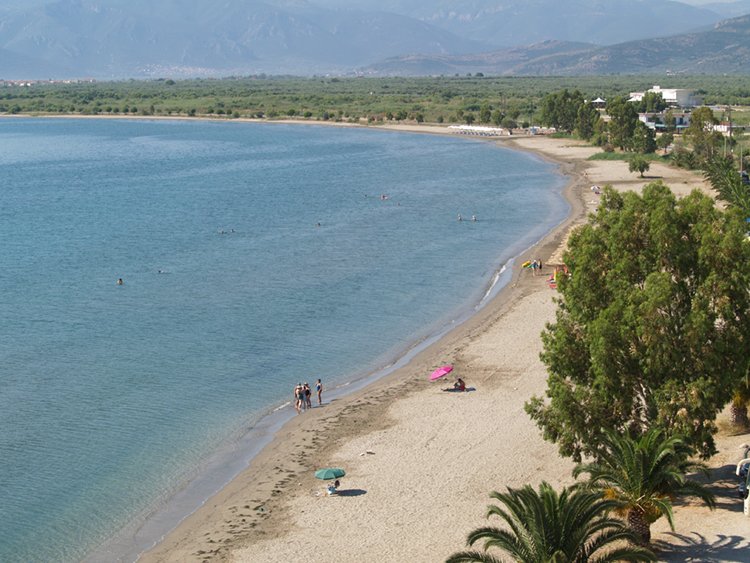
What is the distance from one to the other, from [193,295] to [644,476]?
32.1 m

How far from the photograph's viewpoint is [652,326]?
75.2 feet

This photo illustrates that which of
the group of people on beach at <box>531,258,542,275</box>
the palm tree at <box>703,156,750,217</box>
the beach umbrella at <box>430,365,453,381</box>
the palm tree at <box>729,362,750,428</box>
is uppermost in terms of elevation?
the palm tree at <box>703,156,750,217</box>

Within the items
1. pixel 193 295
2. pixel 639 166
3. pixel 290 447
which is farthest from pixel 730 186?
pixel 639 166


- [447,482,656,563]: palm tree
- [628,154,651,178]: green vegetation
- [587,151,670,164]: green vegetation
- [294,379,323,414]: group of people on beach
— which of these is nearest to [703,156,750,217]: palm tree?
[294,379,323,414]: group of people on beach

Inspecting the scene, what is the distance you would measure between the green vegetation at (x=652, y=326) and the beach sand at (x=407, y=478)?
7.92 ft

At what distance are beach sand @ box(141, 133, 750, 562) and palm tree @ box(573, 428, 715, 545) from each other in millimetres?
889

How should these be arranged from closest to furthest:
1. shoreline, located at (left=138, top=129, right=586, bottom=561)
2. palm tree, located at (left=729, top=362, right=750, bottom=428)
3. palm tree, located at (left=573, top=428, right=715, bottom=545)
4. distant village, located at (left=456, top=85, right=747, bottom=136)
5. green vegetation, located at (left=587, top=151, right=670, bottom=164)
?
palm tree, located at (left=573, top=428, right=715, bottom=545), shoreline, located at (left=138, top=129, right=586, bottom=561), palm tree, located at (left=729, top=362, right=750, bottom=428), green vegetation, located at (left=587, top=151, right=670, bottom=164), distant village, located at (left=456, top=85, right=747, bottom=136)

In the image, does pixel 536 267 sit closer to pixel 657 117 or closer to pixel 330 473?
pixel 330 473

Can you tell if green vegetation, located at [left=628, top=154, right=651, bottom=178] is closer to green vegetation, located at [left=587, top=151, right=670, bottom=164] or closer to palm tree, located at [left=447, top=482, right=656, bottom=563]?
green vegetation, located at [left=587, top=151, right=670, bottom=164]

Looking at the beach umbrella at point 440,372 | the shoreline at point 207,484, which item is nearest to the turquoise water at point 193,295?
the shoreline at point 207,484

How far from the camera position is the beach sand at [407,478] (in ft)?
76.7

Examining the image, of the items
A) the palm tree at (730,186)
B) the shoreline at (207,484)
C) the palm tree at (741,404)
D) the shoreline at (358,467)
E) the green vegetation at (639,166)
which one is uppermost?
the palm tree at (730,186)

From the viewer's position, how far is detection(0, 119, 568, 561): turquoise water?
3033 cm

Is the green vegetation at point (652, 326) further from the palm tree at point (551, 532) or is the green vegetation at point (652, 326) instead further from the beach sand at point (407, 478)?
the palm tree at point (551, 532)
